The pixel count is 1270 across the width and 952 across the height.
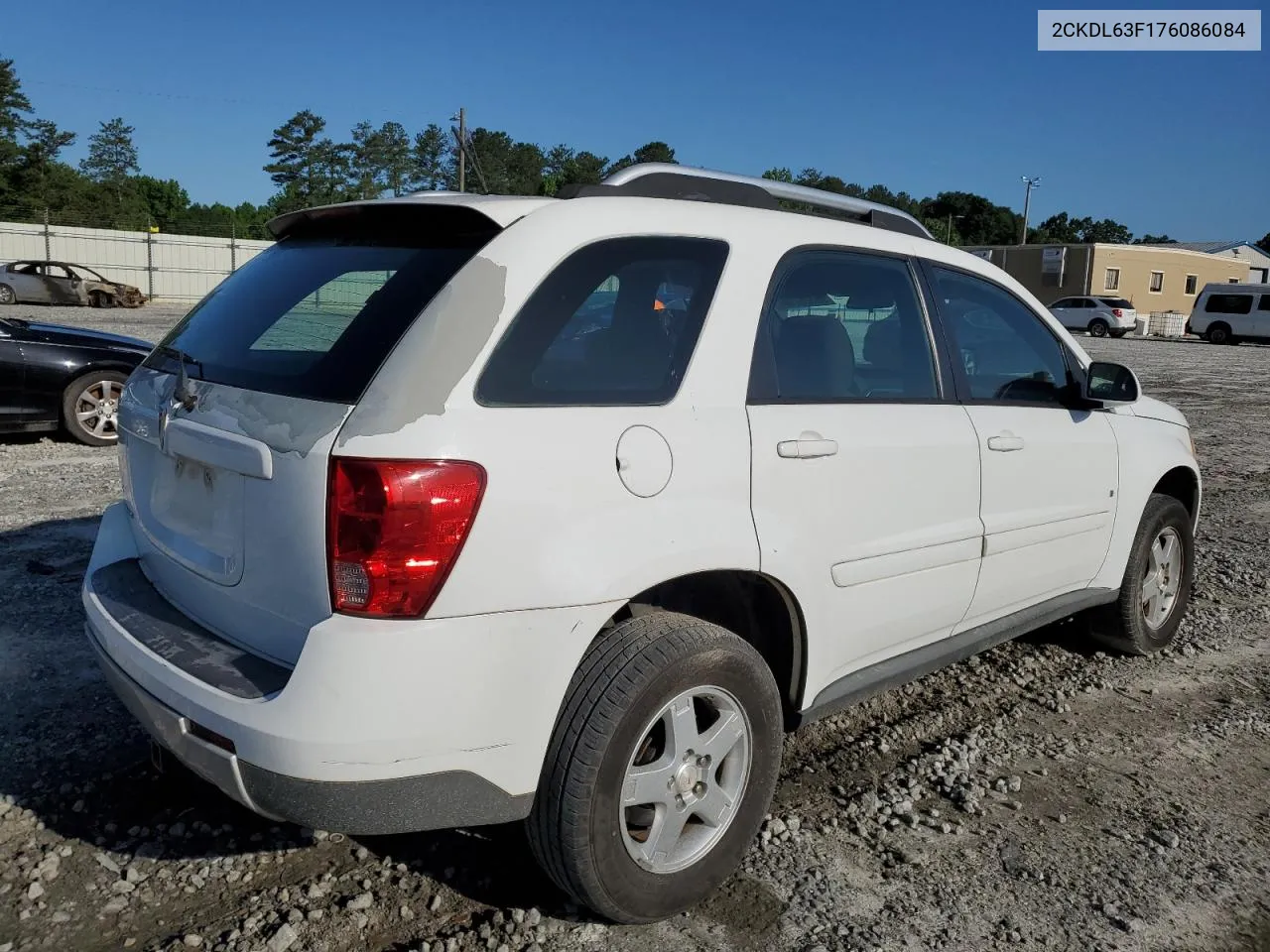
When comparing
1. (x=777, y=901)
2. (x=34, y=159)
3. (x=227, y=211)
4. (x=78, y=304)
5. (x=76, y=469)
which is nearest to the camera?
(x=777, y=901)

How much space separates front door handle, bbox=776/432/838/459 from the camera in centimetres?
275

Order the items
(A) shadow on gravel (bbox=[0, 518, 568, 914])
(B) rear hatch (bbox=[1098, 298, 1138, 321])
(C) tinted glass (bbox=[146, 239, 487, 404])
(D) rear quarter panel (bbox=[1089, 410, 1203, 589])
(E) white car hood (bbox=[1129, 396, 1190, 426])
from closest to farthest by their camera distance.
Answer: (C) tinted glass (bbox=[146, 239, 487, 404])
(A) shadow on gravel (bbox=[0, 518, 568, 914])
(D) rear quarter panel (bbox=[1089, 410, 1203, 589])
(E) white car hood (bbox=[1129, 396, 1190, 426])
(B) rear hatch (bbox=[1098, 298, 1138, 321])

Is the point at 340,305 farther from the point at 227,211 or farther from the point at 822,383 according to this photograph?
the point at 227,211

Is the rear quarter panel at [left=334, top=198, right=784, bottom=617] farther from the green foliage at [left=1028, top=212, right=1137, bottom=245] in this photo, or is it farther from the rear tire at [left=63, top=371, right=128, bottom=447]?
the green foliage at [left=1028, top=212, right=1137, bottom=245]

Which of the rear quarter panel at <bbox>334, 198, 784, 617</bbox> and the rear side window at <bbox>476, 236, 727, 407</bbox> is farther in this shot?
the rear side window at <bbox>476, 236, 727, 407</bbox>

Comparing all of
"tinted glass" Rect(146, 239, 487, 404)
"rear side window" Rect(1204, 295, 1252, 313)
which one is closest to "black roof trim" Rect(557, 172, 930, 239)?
"tinted glass" Rect(146, 239, 487, 404)

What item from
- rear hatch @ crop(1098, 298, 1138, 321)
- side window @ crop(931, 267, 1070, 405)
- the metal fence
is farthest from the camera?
rear hatch @ crop(1098, 298, 1138, 321)

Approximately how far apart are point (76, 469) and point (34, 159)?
6103 centimetres

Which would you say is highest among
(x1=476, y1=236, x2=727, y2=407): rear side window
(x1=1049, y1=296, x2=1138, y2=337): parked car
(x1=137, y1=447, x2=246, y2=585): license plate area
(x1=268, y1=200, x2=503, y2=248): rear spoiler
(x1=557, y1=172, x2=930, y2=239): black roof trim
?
(x1=1049, y1=296, x2=1138, y2=337): parked car

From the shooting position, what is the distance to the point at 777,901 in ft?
9.11

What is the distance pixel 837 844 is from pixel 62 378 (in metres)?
7.69

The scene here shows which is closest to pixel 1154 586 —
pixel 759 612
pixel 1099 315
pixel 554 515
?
pixel 759 612

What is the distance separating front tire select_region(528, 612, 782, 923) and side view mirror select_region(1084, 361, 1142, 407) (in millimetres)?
2117

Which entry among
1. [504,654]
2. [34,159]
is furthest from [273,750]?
[34,159]
